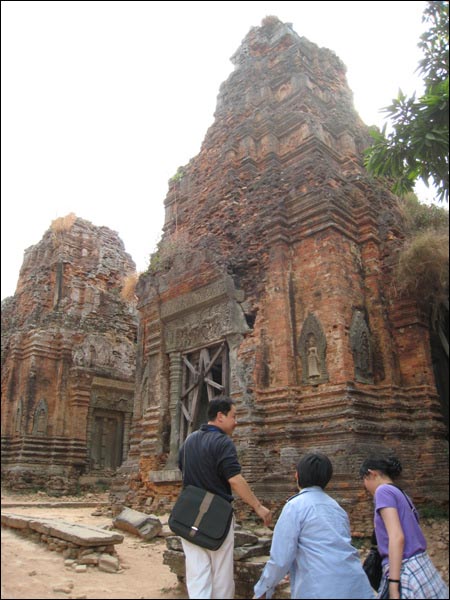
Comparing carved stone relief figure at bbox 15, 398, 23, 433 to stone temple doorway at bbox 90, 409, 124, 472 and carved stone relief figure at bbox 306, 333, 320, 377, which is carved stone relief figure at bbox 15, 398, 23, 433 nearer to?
stone temple doorway at bbox 90, 409, 124, 472

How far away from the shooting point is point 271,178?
34.4ft

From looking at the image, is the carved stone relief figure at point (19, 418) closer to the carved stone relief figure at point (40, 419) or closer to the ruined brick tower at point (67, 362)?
the ruined brick tower at point (67, 362)

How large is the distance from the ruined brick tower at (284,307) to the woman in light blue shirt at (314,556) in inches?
161

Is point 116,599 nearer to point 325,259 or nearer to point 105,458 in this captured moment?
point 325,259

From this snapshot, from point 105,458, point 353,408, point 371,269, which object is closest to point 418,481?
point 353,408

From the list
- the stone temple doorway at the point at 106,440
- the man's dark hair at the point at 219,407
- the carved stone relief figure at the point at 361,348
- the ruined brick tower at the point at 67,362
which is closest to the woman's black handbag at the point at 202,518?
the man's dark hair at the point at 219,407

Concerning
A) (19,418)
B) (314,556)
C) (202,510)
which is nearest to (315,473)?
(314,556)

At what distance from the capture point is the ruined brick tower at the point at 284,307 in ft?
26.4

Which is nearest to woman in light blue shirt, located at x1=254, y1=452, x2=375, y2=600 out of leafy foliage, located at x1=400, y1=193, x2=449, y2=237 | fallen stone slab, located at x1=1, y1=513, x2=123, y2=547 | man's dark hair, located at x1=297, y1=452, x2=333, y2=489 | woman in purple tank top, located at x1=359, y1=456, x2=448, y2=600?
man's dark hair, located at x1=297, y1=452, x2=333, y2=489

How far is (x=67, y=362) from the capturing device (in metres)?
16.9

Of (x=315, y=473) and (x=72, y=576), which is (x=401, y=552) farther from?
(x=72, y=576)

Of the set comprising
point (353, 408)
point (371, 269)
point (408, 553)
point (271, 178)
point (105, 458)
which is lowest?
point (105, 458)

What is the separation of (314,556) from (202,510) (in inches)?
32.4

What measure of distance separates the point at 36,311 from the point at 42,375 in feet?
8.37
